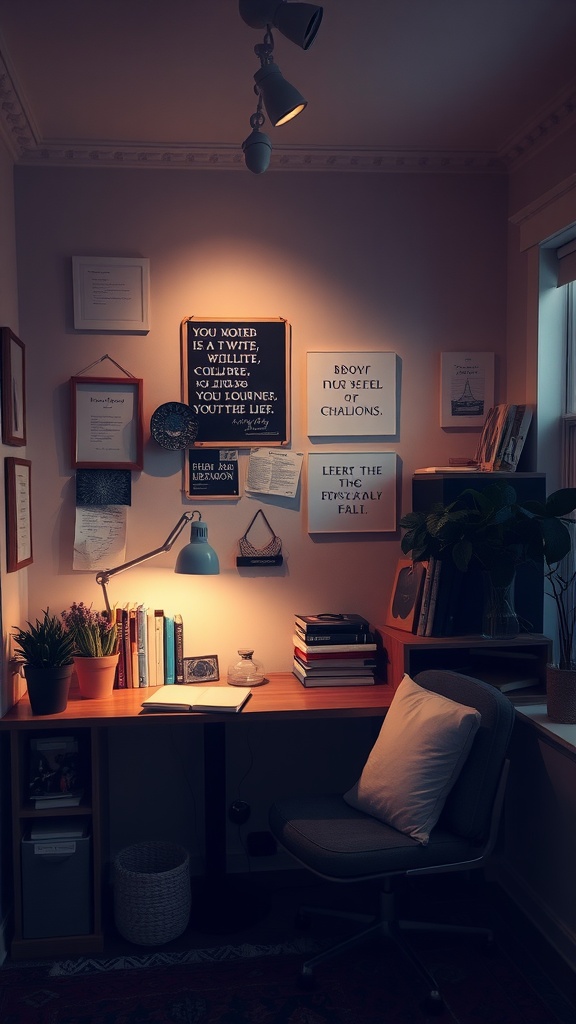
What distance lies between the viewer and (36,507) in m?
3.08

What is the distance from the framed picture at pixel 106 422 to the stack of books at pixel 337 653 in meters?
0.94

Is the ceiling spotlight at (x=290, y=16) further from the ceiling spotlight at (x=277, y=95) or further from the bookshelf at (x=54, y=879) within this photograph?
the bookshelf at (x=54, y=879)

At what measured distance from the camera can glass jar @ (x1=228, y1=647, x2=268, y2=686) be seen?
3.01 meters

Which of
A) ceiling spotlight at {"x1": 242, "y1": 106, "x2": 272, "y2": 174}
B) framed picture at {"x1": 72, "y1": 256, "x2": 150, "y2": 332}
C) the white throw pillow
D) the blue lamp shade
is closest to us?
ceiling spotlight at {"x1": 242, "y1": 106, "x2": 272, "y2": 174}

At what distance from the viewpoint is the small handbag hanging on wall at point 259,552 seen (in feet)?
10.4

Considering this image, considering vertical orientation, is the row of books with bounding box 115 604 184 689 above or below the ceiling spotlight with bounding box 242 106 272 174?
below

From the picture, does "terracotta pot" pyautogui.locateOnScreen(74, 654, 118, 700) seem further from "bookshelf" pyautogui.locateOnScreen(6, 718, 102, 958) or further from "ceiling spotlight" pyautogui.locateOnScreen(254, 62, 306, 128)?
"ceiling spotlight" pyautogui.locateOnScreen(254, 62, 306, 128)

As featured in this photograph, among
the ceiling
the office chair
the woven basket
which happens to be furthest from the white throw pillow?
the ceiling

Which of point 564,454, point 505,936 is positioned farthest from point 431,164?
point 505,936

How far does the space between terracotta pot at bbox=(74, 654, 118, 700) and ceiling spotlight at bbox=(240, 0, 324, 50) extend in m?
2.01

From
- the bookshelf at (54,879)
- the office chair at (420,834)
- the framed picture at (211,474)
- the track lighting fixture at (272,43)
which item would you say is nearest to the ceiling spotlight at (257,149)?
the track lighting fixture at (272,43)

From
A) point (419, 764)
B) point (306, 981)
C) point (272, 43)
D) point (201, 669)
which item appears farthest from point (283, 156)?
point (306, 981)

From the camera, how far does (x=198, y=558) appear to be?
2.80m

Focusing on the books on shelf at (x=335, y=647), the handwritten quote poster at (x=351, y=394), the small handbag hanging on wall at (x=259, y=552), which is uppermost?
the handwritten quote poster at (x=351, y=394)
